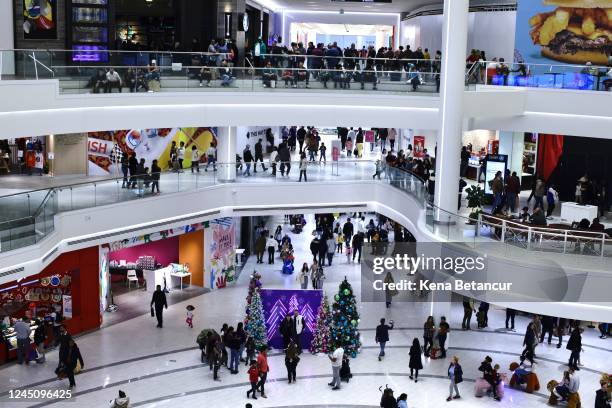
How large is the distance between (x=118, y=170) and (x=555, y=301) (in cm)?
1431

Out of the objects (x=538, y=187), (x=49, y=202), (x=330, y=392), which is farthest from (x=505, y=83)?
(x=49, y=202)

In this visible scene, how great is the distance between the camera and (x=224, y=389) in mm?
19953

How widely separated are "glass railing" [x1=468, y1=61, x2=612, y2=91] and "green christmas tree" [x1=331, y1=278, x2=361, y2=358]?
7410mm

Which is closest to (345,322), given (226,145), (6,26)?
(226,145)

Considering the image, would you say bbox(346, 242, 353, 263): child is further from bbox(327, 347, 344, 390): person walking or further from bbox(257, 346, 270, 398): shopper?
bbox(257, 346, 270, 398): shopper

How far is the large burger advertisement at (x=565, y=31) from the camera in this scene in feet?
88.0

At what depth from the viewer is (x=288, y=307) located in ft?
72.4

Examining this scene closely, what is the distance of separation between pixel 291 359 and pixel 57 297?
6.58m

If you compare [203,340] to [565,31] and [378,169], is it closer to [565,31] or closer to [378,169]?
[378,169]

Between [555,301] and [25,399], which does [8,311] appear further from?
[555,301]

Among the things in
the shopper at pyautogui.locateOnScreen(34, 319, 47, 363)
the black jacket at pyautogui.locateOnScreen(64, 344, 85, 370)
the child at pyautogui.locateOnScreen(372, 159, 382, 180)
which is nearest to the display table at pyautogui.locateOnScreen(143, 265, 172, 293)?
the shopper at pyautogui.locateOnScreen(34, 319, 47, 363)

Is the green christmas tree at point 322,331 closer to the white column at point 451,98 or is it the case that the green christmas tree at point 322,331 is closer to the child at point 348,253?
the white column at point 451,98

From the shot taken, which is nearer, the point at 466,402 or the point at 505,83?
the point at 466,402

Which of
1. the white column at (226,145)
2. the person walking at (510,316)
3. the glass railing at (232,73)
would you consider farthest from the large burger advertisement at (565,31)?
the white column at (226,145)
